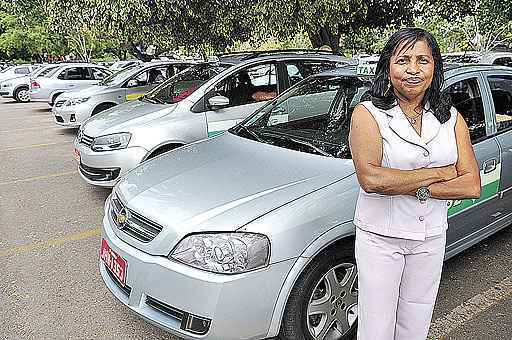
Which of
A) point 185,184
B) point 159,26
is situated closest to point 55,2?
point 159,26

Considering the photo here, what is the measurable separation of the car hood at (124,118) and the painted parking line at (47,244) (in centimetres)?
124

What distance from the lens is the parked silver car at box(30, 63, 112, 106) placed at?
50.7ft

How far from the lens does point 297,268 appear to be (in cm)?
248

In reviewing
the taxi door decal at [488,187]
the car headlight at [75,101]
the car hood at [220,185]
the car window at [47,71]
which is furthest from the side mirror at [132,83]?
the taxi door decal at [488,187]

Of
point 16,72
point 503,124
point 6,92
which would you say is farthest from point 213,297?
point 16,72

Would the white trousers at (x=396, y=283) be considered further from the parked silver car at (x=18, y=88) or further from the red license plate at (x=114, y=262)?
the parked silver car at (x=18, y=88)

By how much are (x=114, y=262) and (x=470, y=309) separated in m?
2.30

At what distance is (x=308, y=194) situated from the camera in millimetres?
2668

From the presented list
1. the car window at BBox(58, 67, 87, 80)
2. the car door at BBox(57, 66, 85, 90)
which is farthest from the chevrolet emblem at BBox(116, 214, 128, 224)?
the car window at BBox(58, 67, 87, 80)

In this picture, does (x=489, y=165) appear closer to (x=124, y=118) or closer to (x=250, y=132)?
(x=250, y=132)

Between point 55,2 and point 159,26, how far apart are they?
2976mm

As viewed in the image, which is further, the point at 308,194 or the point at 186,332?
the point at 308,194

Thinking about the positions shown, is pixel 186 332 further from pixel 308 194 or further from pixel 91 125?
pixel 91 125

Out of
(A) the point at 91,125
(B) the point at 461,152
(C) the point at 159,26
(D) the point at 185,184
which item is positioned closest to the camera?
(B) the point at 461,152
